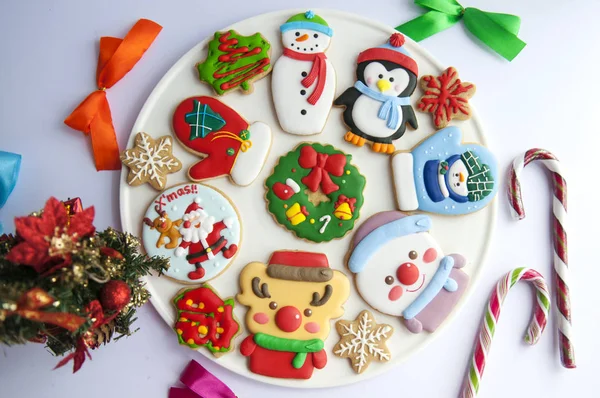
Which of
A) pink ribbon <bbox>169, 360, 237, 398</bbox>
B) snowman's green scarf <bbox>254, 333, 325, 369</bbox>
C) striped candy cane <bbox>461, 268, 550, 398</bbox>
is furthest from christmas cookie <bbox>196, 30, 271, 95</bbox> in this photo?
striped candy cane <bbox>461, 268, 550, 398</bbox>

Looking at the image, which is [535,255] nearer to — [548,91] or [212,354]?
[548,91]

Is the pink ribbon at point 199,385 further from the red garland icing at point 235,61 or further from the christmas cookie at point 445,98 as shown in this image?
the christmas cookie at point 445,98

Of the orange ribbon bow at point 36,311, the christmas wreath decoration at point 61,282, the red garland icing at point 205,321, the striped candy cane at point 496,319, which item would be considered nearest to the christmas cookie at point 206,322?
the red garland icing at point 205,321

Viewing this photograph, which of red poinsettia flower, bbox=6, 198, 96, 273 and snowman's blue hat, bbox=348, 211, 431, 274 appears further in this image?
snowman's blue hat, bbox=348, 211, 431, 274

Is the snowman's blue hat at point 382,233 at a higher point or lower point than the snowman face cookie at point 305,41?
lower

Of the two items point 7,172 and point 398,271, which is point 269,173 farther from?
point 7,172

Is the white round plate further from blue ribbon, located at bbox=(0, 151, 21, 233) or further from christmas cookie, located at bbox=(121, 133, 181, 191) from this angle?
blue ribbon, located at bbox=(0, 151, 21, 233)

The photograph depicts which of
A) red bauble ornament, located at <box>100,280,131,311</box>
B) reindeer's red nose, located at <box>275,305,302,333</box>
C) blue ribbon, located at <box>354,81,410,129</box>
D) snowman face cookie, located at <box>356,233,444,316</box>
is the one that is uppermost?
blue ribbon, located at <box>354,81,410,129</box>
